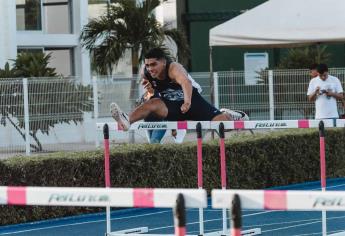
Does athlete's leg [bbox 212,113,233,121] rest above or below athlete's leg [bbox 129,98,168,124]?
below

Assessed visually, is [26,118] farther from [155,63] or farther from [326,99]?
[155,63]

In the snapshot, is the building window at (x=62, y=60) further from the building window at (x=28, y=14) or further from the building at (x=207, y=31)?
the building at (x=207, y=31)

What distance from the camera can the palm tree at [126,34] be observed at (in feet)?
81.1

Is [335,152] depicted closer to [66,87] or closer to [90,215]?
[90,215]

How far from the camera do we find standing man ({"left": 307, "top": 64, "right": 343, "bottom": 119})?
17.9 m

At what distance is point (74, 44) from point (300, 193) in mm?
22072

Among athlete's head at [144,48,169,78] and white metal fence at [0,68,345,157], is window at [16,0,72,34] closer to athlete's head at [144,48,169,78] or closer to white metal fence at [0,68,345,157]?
white metal fence at [0,68,345,157]

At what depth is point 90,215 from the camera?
12961mm

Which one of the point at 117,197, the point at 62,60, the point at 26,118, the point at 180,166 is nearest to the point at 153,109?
the point at 180,166

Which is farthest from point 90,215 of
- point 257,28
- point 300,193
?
point 300,193

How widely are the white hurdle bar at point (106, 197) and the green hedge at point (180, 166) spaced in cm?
658

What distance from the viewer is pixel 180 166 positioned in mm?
13984

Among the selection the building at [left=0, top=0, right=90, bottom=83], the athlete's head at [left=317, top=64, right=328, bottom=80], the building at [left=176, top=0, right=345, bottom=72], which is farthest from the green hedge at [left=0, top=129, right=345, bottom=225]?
the building at [left=176, top=0, right=345, bottom=72]

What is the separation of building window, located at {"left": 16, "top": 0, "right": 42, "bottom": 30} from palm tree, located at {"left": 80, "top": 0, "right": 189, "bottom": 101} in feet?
5.83
